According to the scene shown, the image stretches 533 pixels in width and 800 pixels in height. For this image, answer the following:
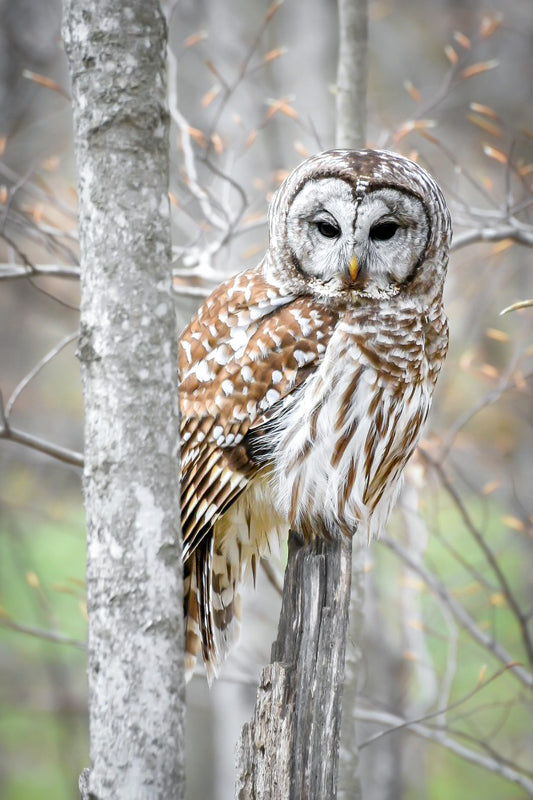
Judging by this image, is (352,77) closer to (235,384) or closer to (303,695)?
(235,384)

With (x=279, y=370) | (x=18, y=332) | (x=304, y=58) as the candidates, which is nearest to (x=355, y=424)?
(x=279, y=370)

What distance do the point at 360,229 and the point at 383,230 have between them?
0.13 metres

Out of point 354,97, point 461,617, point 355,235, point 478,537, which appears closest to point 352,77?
point 354,97

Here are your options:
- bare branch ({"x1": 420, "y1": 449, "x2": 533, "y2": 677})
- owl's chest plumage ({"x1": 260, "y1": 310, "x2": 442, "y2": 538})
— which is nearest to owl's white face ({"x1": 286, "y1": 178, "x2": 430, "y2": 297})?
owl's chest plumage ({"x1": 260, "y1": 310, "x2": 442, "y2": 538})

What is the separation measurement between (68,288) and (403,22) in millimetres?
5634

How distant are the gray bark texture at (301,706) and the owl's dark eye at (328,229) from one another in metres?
1.29

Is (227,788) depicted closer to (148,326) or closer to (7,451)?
(7,451)

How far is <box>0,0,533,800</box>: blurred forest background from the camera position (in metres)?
4.67

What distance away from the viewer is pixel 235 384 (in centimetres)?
351

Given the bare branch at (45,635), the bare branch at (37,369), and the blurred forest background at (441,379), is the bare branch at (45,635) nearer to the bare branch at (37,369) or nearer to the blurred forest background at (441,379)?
the blurred forest background at (441,379)

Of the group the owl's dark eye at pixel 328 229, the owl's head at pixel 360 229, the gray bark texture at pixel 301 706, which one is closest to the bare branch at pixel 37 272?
the owl's head at pixel 360 229

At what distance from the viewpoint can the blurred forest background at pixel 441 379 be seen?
4672 millimetres

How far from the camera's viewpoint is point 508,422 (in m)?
9.47

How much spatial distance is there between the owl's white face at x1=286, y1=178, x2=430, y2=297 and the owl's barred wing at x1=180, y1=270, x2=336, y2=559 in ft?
0.57
